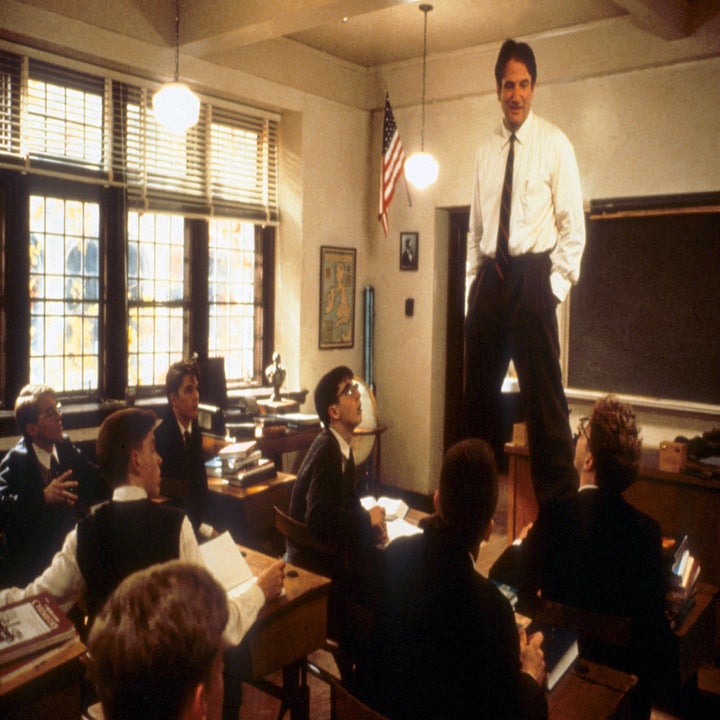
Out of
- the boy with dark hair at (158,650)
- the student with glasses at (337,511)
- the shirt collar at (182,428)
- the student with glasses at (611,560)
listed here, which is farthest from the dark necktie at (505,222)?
the shirt collar at (182,428)

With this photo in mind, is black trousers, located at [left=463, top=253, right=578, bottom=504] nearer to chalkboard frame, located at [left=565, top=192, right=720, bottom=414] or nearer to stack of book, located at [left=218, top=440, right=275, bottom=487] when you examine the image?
stack of book, located at [left=218, top=440, right=275, bottom=487]

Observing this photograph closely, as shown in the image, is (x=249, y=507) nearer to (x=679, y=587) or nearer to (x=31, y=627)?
(x=31, y=627)

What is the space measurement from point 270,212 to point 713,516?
3.91m

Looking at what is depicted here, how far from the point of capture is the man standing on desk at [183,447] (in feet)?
12.7

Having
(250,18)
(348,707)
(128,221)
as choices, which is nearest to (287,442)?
(128,221)

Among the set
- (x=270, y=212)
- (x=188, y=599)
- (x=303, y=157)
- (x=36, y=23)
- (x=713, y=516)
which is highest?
(x=36, y=23)

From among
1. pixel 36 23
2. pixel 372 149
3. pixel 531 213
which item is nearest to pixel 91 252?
pixel 36 23

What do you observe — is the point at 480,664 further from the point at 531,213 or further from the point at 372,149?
the point at 372,149

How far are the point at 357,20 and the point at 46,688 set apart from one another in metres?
4.80

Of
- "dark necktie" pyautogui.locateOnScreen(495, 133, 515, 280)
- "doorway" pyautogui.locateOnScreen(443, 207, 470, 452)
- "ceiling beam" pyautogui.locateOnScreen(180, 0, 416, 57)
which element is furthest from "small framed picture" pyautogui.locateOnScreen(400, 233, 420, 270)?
"dark necktie" pyautogui.locateOnScreen(495, 133, 515, 280)

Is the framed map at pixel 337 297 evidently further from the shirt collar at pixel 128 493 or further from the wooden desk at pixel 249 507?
the shirt collar at pixel 128 493

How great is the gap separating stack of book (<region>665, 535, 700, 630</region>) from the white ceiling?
3.02m

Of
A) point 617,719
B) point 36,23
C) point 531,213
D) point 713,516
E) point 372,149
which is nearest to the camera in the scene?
point 617,719

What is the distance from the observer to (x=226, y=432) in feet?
17.0
